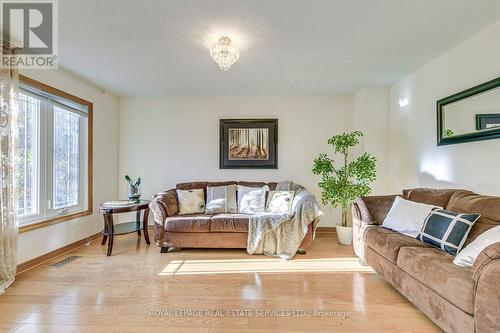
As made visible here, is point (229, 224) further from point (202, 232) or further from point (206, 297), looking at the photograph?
point (206, 297)

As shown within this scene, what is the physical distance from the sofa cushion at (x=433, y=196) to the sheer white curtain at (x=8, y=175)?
4086 mm

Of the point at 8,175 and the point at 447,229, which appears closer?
the point at 447,229

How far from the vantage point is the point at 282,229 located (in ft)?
10.3

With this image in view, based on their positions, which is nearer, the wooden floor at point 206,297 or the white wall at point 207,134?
the wooden floor at point 206,297

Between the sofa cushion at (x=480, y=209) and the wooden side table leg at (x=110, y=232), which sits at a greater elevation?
the sofa cushion at (x=480, y=209)

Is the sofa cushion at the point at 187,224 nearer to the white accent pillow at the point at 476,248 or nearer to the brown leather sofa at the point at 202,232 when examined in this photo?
the brown leather sofa at the point at 202,232

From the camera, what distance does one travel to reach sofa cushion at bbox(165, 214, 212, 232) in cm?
321

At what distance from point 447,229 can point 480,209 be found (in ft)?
1.03

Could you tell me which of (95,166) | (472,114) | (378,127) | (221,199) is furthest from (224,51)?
(95,166)

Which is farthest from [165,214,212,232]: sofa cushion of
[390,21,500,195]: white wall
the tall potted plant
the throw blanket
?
[390,21,500,195]: white wall

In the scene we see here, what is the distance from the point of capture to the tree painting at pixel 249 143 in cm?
426

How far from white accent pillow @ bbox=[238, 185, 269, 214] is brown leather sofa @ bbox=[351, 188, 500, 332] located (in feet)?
4.17

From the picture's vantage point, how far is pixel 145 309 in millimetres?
1953

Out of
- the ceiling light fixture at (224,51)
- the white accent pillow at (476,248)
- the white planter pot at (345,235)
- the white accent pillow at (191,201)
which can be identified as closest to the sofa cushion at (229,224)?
the white accent pillow at (191,201)
